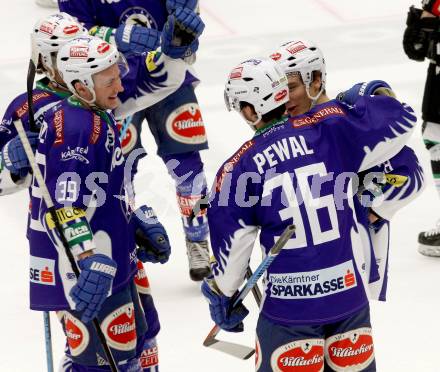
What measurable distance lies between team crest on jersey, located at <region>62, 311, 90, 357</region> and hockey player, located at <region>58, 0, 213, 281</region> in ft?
5.43

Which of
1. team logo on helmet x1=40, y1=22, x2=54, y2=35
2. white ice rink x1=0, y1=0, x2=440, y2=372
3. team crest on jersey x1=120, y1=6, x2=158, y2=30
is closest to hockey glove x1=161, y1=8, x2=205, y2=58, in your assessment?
team logo on helmet x1=40, y1=22, x2=54, y2=35

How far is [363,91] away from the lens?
416 centimetres

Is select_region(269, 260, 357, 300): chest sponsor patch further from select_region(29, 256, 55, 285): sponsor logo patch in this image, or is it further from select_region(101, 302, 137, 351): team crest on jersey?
select_region(29, 256, 55, 285): sponsor logo patch

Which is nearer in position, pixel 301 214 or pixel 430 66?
pixel 301 214

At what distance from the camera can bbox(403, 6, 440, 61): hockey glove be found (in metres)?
5.81

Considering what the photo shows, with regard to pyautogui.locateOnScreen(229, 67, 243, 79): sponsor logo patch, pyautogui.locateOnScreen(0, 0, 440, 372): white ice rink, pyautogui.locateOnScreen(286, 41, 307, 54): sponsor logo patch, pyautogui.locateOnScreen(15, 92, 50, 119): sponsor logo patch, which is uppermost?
pyautogui.locateOnScreen(229, 67, 243, 79): sponsor logo patch

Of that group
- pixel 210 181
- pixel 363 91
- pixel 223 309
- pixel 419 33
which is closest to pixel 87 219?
pixel 223 309

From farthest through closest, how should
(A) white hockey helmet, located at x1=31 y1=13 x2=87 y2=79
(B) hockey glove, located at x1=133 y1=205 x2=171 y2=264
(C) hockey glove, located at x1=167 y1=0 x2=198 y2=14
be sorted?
(C) hockey glove, located at x1=167 y1=0 x2=198 y2=14 → (B) hockey glove, located at x1=133 y1=205 x2=171 y2=264 → (A) white hockey helmet, located at x1=31 y1=13 x2=87 y2=79

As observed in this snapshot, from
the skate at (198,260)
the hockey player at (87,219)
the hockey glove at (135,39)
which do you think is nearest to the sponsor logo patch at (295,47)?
the hockey player at (87,219)

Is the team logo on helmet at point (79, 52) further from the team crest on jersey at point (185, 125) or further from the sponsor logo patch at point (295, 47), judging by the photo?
the team crest on jersey at point (185, 125)

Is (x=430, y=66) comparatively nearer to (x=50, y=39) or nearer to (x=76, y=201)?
(x=50, y=39)

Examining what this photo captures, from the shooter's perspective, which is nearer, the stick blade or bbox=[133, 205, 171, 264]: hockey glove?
the stick blade

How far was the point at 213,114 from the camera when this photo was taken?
317 inches

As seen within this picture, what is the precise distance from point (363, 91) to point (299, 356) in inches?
39.9
